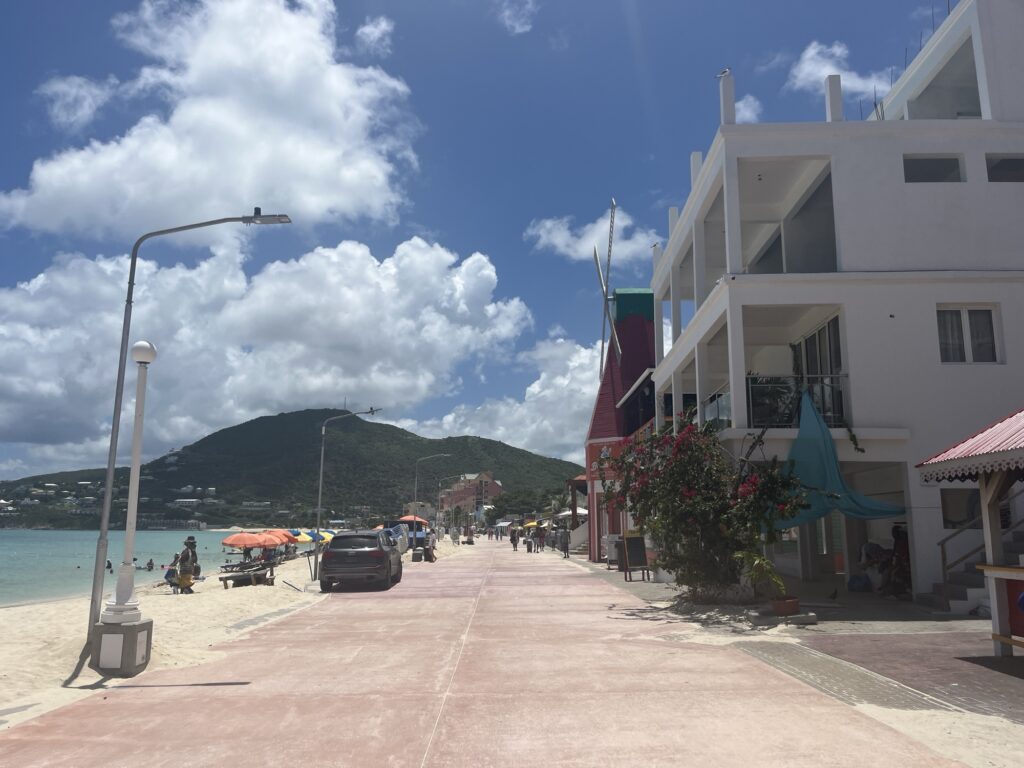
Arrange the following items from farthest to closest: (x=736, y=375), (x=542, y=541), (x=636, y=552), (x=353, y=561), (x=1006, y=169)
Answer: (x=542, y=541)
(x=636, y=552)
(x=353, y=561)
(x=1006, y=169)
(x=736, y=375)

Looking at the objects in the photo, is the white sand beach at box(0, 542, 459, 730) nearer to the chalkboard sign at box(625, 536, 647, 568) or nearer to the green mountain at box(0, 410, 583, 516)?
the chalkboard sign at box(625, 536, 647, 568)

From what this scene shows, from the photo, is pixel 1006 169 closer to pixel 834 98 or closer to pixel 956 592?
pixel 834 98

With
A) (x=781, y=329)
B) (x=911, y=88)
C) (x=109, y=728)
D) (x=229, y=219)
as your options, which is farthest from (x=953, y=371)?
(x=109, y=728)

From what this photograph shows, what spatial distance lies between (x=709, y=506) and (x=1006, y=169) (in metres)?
11.0

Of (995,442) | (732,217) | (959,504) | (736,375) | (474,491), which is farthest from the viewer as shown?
(474,491)

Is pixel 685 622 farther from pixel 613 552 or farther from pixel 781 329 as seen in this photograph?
pixel 613 552

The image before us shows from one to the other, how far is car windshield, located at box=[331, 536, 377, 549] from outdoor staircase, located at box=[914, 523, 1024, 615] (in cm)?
1396

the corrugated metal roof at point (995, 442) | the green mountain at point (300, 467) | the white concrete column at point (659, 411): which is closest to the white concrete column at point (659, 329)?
the white concrete column at point (659, 411)

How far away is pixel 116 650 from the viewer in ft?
30.8

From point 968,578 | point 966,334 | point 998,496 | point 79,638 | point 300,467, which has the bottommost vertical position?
point 79,638

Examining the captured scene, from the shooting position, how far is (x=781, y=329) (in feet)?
68.7

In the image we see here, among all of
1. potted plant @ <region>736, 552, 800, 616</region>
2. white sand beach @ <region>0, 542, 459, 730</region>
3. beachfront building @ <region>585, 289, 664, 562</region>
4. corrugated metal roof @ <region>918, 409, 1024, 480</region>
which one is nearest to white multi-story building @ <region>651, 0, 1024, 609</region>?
potted plant @ <region>736, 552, 800, 616</region>

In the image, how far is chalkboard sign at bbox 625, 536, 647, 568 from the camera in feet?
81.6

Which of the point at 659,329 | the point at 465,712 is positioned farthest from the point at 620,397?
the point at 465,712
